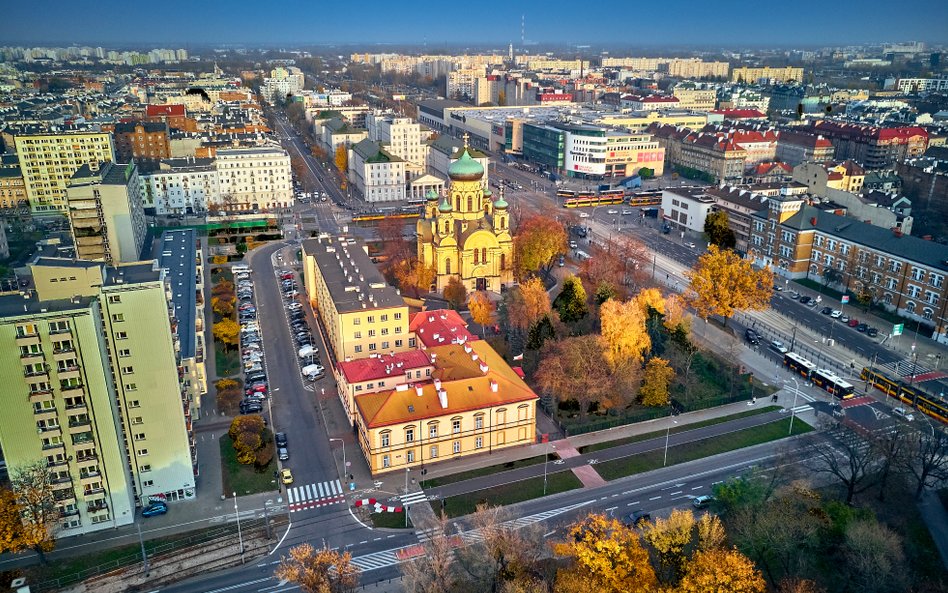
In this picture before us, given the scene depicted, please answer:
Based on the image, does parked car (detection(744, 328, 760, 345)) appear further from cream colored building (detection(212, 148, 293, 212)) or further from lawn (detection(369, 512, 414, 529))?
cream colored building (detection(212, 148, 293, 212))

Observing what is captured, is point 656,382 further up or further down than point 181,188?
further down

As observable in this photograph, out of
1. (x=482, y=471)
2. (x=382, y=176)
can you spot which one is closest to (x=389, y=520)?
(x=482, y=471)

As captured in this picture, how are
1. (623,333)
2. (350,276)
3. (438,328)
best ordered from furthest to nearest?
(350,276), (438,328), (623,333)

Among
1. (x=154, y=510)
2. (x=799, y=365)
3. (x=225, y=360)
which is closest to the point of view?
(x=154, y=510)

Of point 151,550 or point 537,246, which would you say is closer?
point 151,550

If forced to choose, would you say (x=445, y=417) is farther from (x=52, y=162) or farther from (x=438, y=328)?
(x=52, y=162)

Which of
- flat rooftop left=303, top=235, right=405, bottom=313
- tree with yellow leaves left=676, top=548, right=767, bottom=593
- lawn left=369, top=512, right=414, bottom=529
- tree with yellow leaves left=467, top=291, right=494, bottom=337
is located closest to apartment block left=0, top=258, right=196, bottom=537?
lawn left=369, top=512, right=414, bottom=529
